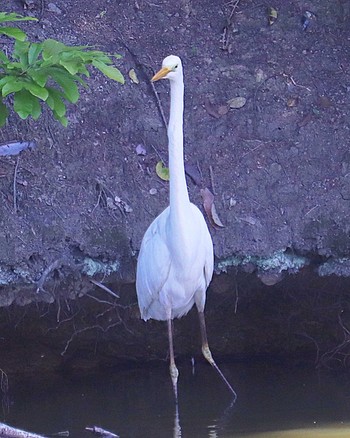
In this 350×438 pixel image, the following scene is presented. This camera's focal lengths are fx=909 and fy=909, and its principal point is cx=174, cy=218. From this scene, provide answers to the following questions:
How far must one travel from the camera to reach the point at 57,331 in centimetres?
588

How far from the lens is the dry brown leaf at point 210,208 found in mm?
5539

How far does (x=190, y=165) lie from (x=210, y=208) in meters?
0.36

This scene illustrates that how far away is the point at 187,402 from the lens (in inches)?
222

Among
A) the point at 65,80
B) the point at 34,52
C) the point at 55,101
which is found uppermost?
the point at 34,52

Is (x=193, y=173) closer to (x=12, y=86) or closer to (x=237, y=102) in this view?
(x=237, y=102)

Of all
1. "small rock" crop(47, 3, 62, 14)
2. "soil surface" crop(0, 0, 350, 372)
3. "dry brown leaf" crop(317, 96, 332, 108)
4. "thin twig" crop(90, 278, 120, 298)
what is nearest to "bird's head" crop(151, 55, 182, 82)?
"soil surface" crop(0, 0, 350, 372)

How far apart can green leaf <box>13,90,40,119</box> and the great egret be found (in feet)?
3.62

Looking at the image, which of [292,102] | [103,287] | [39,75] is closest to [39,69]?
[39,75]

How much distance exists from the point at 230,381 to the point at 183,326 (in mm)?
517

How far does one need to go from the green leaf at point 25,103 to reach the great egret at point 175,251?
1102 millimetres

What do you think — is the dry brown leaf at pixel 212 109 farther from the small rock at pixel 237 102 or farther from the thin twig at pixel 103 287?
the thin twig at pixel 103 287

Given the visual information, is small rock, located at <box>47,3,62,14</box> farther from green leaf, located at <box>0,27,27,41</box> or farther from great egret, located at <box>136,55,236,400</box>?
green leaf, located at <box>0,27,27,41</box>

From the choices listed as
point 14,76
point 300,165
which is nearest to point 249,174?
point 300,165

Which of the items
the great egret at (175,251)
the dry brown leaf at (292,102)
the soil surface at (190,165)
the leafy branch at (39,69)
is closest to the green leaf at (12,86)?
the leafy branch at (39,69)
